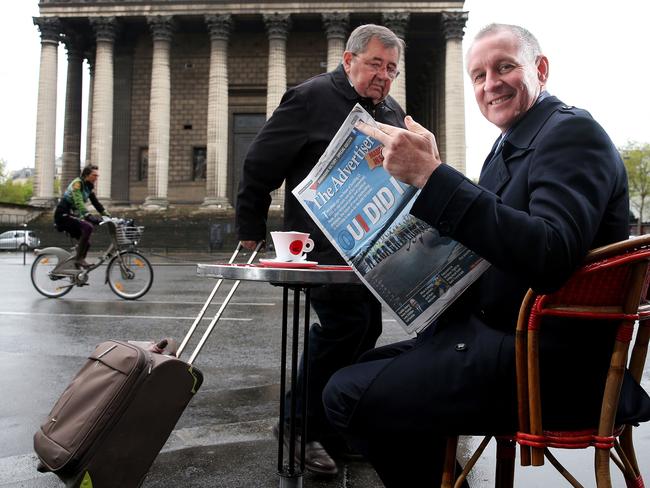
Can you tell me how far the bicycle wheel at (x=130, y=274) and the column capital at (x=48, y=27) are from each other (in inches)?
1132

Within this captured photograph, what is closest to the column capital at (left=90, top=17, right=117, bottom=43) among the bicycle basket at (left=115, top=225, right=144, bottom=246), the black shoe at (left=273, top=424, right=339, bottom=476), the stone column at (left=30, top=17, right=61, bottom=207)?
the stone column at (left=30, top=17, right=61, bottom=207)

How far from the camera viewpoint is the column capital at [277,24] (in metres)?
34.9

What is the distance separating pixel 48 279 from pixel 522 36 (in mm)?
11008

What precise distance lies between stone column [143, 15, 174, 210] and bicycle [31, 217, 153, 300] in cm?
2314

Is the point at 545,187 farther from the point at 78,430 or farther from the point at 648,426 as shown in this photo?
the point at 648,426

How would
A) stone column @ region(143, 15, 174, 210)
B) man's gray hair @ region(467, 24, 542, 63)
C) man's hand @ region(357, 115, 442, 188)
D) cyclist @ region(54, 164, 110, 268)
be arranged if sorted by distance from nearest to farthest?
man's hand @ region(357, 115, 442, 188), man's gray hair @ region(467, 24, 542, 63), cyclist @ region(54, 164, 110, 268), stone column @ region(143, 15, 174, 210)

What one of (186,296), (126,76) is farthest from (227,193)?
(186,296)

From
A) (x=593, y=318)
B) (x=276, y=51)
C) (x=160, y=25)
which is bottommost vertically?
(x=593, y=318)

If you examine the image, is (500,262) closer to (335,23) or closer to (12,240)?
(335,23)

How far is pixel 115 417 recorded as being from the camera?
7.79ft

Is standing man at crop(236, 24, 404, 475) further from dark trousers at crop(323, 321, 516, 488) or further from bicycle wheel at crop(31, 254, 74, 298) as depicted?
bicycle wheel at crop(31, 254, 74, 298)

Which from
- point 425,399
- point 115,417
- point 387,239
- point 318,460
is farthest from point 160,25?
point 425,399

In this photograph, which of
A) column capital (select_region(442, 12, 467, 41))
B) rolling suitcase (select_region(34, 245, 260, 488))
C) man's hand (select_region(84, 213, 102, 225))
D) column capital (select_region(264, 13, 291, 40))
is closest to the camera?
rolling suitcase (select_region(34, 245, 260, 488))

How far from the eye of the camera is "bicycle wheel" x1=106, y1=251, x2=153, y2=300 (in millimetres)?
11492
